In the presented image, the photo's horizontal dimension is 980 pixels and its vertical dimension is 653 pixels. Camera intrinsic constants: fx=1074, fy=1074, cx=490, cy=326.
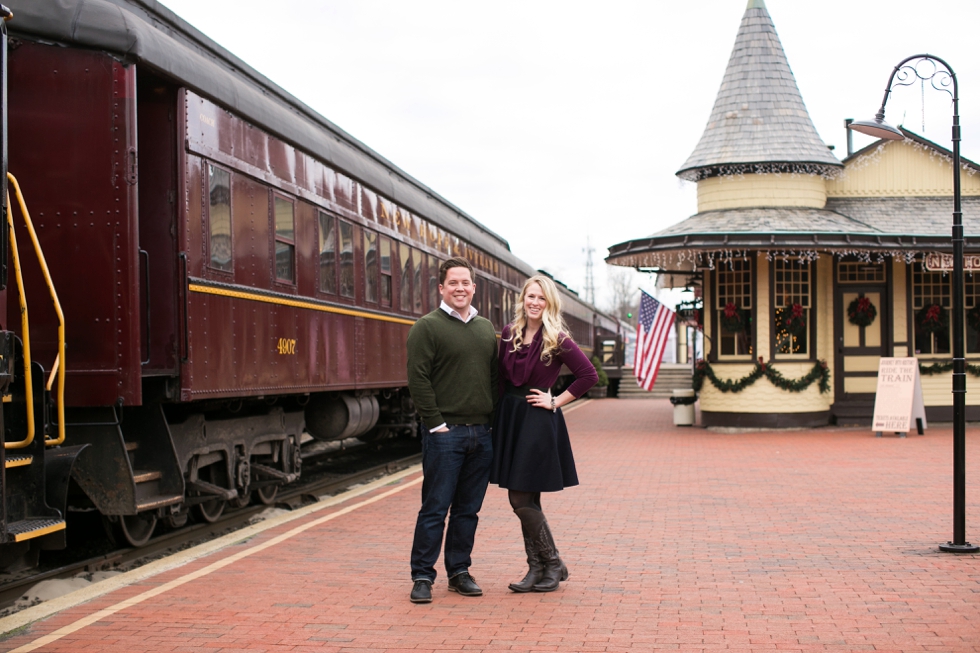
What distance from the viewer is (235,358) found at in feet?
26.9

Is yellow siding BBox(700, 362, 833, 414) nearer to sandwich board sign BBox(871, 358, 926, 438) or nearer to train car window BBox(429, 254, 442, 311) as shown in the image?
sandwich board sign BBox(871, 358, 926, 438)

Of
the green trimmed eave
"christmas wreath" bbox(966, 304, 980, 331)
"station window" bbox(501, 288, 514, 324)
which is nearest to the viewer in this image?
the green trimmed eave

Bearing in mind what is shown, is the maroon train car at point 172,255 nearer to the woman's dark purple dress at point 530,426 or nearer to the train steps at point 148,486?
the train steps at point 148,486

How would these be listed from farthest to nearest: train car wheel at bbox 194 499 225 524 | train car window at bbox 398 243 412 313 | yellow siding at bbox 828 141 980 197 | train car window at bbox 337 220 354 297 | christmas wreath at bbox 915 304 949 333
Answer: yellow siding at bbox 828 141 980 197
christmas wreath at bbox 915 304 949 333
train car window at bbox 398 243 412 313
train car window at bbox 337 220 354 297
train car wheel at bbox 194 499 225 524

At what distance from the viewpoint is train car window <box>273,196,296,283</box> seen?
9.16 metres

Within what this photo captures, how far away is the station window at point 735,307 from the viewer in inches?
747

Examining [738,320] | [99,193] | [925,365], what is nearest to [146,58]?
[99,193]

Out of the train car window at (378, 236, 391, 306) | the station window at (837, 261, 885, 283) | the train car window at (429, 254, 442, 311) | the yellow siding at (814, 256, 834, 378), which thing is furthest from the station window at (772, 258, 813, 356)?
the train car window at (378, 236, 391, 306)

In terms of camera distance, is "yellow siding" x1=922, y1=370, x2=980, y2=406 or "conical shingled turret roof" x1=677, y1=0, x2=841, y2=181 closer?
"yellow siding" x1=922, y1=370, x2=980, y2=406

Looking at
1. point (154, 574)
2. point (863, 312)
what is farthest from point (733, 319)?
point (154, 574)

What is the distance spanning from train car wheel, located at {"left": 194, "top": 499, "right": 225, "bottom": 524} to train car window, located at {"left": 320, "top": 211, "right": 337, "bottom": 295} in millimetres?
2216

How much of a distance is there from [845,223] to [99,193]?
48.7ft

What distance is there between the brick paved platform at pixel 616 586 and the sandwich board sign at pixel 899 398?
260 inches

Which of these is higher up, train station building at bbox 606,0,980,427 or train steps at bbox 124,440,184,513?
train station building at bbox 606,0,980,427
